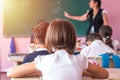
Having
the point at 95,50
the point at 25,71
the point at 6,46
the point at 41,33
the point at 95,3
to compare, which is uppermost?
the point at 95,3

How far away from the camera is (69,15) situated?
5961mm

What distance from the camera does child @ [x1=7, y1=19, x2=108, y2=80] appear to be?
1.65m

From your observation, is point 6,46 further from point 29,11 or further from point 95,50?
point 95,50

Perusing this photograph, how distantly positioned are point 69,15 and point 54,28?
4.32m

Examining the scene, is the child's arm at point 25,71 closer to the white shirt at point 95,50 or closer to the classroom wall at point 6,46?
the white shirt at point 95,50

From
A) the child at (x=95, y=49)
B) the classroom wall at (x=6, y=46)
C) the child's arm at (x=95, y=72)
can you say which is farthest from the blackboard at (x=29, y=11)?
the child's arm at (x=95, y=72)

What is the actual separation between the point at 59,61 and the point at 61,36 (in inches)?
5.8

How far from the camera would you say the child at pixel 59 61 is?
165cm

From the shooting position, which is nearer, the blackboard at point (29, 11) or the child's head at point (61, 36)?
the child's head at point (61, 36)

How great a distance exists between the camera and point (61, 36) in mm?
1656

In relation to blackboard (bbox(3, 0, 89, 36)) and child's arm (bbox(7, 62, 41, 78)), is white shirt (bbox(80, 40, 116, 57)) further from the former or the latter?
blackboard (bbox(3, 0, 89, 36))

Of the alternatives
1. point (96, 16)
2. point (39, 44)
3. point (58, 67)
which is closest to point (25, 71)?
point (58, 67)

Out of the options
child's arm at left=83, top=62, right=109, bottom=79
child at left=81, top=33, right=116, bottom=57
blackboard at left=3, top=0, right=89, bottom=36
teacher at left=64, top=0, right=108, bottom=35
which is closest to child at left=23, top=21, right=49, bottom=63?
child's arm at left=83, top=62, right=109, bottom=79

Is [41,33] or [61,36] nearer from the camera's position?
[61,36]
